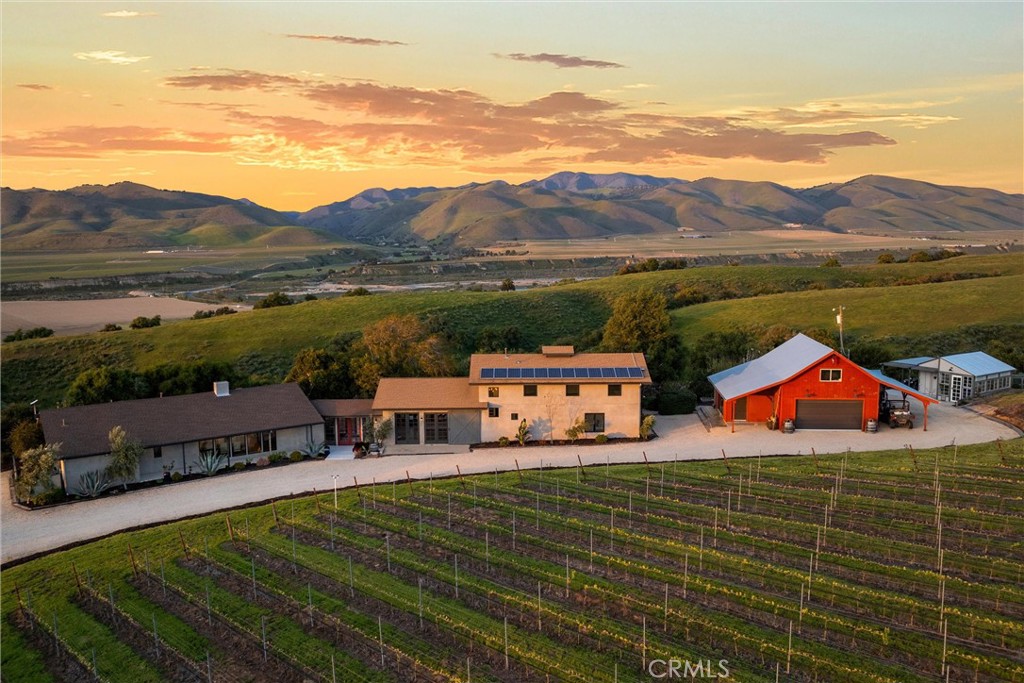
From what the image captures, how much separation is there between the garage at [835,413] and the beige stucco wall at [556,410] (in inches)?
358

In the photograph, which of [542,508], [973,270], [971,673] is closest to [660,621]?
[971,673]

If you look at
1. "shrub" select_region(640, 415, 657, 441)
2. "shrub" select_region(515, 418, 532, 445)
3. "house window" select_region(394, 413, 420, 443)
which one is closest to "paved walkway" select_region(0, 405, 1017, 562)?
"shrub" select_region(640, 415, 657, 441)

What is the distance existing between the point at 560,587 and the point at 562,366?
2059cm

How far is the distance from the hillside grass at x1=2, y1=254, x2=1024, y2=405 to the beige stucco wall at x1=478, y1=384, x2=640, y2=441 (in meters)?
16.7

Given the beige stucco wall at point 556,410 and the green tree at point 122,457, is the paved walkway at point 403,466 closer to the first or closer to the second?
the green tree at point 122,457

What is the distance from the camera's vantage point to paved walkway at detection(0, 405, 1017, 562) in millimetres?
27703

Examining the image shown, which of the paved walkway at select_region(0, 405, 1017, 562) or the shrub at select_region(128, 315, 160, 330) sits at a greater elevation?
the shrub at select_region(128, 315, 160, 330)

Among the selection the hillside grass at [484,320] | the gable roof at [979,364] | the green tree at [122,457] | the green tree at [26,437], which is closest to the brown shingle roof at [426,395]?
the green tree at [122,457]

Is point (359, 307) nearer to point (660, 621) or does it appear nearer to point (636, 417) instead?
point (636, 417)

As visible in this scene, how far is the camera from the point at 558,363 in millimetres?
39969

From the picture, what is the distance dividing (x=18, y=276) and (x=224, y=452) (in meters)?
139

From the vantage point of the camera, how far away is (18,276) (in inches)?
5743

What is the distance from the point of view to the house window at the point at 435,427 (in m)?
38.1

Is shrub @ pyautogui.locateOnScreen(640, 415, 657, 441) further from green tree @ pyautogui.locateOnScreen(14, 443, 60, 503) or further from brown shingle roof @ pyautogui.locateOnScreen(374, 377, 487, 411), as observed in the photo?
green tree @ pyautogui.locateOnScreen(14, 443, 60, 503)
